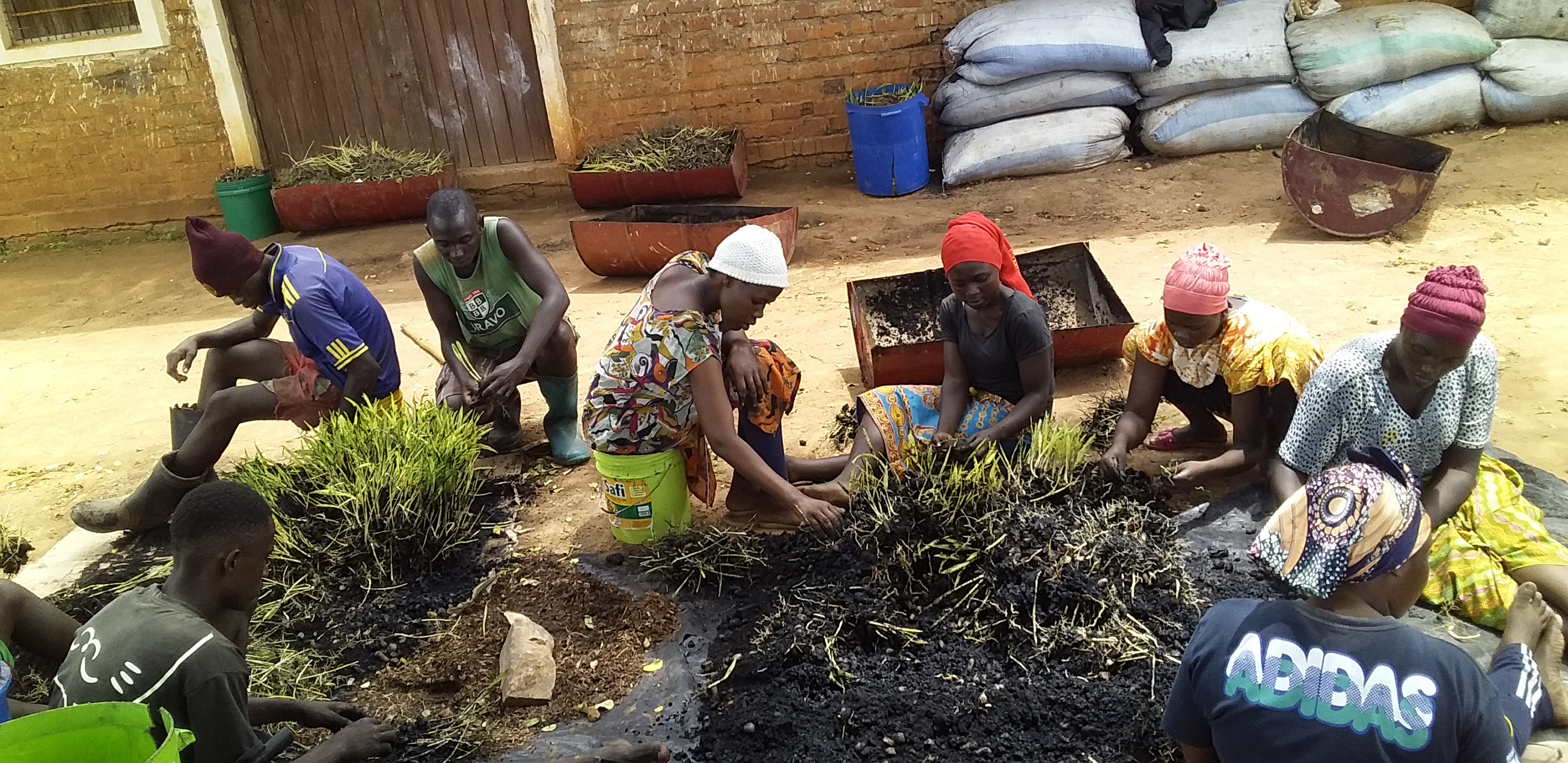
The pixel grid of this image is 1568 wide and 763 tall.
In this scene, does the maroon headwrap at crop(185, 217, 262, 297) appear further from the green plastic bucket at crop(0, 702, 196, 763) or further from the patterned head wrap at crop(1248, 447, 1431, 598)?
the patterned head wrap at crop(1248, 447, 1431, 598)

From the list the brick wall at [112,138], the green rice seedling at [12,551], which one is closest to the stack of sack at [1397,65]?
the green rice seedling at [12,551]

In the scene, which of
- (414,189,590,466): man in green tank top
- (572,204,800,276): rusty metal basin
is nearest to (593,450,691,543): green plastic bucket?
(414,189,590,466): man in green tank top

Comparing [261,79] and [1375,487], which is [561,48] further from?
[1375,487]

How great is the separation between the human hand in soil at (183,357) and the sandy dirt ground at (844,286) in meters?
0.73

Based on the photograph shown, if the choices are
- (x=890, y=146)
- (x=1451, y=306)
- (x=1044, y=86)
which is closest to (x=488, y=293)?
(x=1451, y=306)

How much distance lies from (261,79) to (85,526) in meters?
5.76

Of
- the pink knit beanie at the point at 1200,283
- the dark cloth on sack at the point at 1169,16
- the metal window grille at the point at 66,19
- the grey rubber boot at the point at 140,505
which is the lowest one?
the grey rubber boot at the point at 140,505

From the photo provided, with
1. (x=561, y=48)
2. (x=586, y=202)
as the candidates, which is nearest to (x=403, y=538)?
(x=586, y=202)

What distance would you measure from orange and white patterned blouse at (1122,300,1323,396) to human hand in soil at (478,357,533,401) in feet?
7.63

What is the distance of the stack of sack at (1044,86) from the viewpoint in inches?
287

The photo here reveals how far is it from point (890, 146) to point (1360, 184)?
9.96 feet

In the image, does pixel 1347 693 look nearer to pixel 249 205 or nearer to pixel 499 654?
pixel 499 654

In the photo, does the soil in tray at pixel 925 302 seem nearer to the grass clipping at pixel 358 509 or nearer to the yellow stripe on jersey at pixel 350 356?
the grass clipping at pixel 358 509

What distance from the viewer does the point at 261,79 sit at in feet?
28.6
